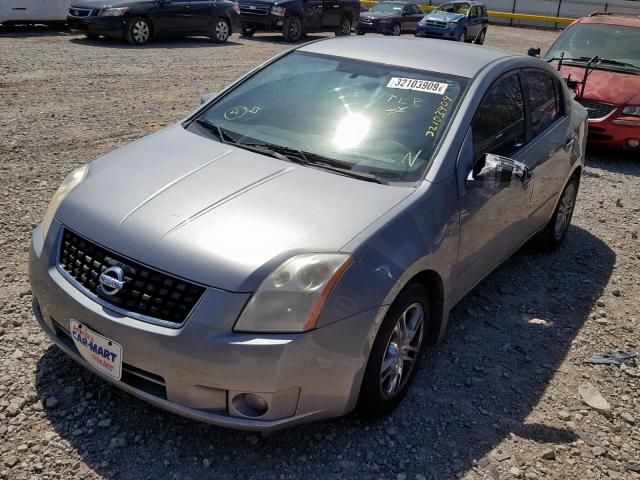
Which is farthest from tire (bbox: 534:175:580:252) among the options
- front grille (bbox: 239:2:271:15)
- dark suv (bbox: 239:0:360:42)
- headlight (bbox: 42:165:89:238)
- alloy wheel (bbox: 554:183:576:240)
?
front grille (bbox: 239:2:271:15)

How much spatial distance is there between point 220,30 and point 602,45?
10.1 meters

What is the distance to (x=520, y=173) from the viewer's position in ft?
11.9

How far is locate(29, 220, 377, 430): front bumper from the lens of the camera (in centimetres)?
259

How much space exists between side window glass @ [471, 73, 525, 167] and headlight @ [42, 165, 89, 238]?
6.82 feet

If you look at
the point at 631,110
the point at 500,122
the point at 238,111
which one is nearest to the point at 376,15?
the point at 631,110

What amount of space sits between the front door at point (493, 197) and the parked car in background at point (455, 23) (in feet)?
59.9

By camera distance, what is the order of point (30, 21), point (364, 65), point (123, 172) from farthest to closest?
point (30, 21), point (364, 65), point (123, 172)

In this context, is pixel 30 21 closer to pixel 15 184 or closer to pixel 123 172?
pixel 15 184

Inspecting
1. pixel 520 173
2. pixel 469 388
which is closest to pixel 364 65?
pixel 520 173

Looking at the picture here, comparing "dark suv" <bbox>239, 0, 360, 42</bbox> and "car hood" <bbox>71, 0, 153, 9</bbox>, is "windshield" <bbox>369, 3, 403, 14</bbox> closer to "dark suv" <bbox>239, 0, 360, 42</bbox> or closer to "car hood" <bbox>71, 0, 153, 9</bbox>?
"dark suv" <bbox>239, 0, 360, 42</bbox>

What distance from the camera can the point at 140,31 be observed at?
48.6 feet

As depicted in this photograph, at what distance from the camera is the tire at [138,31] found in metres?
14.5

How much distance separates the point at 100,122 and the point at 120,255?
578cm

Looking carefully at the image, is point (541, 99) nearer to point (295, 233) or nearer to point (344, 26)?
point (295, 233)
